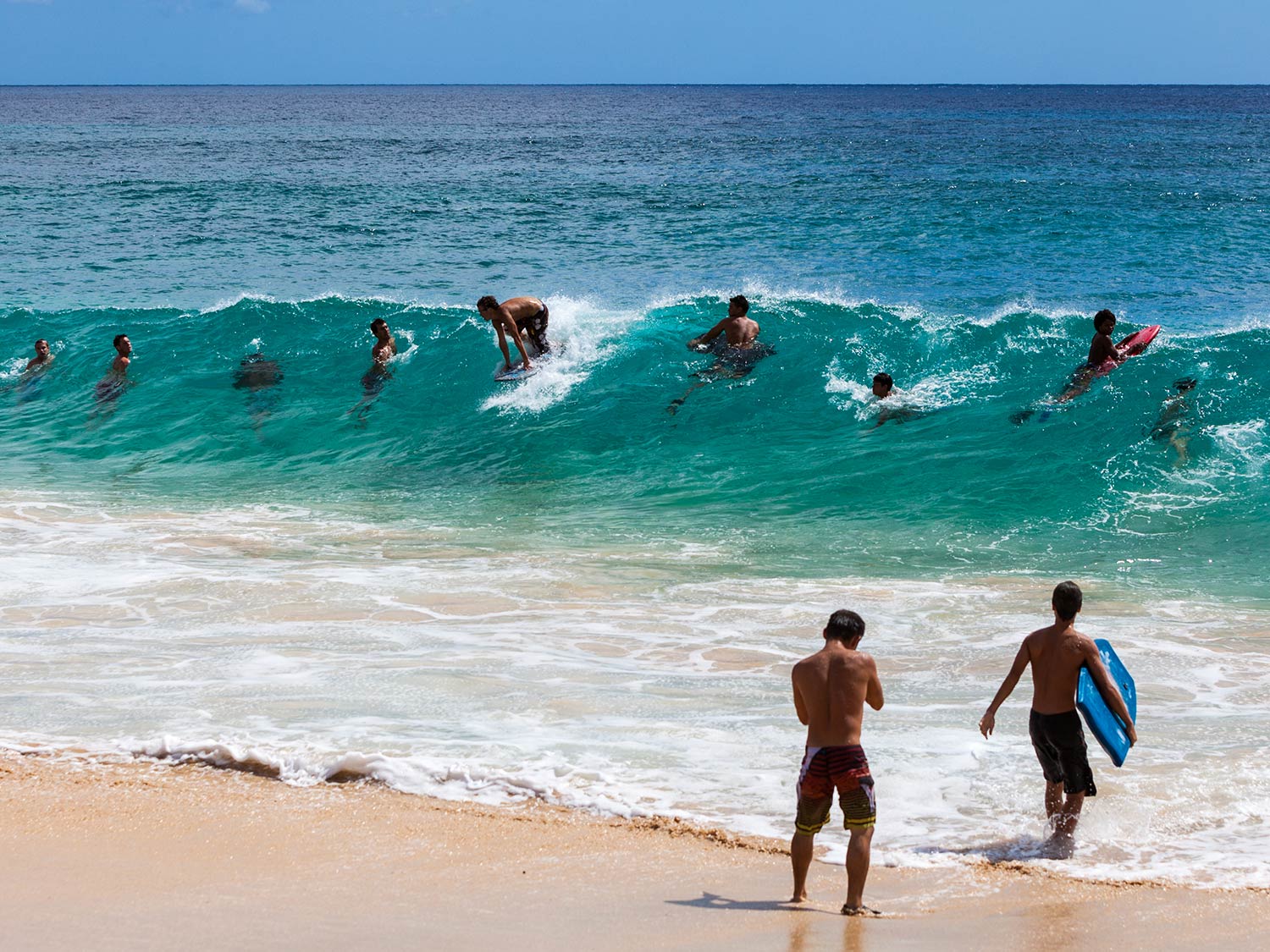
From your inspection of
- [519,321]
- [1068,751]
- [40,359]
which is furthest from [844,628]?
[40,359]

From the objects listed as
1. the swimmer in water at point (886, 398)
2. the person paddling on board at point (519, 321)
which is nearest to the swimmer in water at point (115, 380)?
the person paddling on board at point (519, 321)

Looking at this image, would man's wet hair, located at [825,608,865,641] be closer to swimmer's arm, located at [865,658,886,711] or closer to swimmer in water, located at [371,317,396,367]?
swimmer's arm, located at [865,658,886,711]

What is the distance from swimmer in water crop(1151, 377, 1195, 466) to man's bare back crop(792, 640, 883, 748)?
831cm

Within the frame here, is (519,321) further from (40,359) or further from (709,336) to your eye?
(40,359)

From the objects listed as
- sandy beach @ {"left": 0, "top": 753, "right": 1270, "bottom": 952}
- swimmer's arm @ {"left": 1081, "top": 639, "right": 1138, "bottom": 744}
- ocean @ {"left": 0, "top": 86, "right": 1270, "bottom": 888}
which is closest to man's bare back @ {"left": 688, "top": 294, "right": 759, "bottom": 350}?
ocean @ {"left": 0, "top": 86, "right": 1270, "bottom": 888}

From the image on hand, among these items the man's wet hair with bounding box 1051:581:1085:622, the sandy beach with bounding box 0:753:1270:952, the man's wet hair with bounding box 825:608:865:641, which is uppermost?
the man's wet hair with bounding box 1051:581:1085:622

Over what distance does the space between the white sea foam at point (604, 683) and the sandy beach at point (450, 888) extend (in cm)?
28

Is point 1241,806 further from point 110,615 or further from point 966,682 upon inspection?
point 110,615

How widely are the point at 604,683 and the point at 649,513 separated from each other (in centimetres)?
439

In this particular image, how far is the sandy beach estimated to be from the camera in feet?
14.2

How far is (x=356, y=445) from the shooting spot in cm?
1423

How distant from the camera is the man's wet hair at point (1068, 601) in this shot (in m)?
5.30

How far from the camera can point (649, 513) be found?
11453mm

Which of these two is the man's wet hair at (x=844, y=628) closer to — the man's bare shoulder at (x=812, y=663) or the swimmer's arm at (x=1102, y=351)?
the man's bare shoulder at (x=812, y=663)
